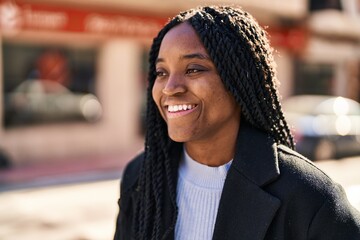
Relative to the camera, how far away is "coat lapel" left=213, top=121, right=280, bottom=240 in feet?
5.39

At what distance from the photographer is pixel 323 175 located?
166cm

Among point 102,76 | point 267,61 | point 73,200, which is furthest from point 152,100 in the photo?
point 102,76

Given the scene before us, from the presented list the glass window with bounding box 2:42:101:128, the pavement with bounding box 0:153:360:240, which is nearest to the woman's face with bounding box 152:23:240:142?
the pavement with bounding box 0:153:360:240

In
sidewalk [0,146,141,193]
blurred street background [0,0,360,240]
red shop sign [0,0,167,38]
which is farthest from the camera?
A: red shop sign [0,0,167,38]

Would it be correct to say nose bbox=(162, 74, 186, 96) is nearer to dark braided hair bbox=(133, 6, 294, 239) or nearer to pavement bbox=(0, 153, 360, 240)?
dark braided hair bbox=(133, 6, 294, 239)

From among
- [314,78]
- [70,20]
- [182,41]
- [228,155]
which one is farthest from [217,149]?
[314,78]

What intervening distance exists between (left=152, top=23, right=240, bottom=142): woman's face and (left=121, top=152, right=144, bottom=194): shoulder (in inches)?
13.1

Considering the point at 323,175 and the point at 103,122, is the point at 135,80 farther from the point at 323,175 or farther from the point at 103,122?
the point at 323,175

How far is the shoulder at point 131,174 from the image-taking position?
2.04 m

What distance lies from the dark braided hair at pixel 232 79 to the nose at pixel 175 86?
140 mm

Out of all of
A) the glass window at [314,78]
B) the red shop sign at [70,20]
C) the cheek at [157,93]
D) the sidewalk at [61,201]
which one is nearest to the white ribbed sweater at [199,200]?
the cheek at [157,93]

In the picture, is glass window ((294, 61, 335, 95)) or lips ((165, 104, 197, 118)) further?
glass window ((294, 61, 335, 95))

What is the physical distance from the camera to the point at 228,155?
185cm

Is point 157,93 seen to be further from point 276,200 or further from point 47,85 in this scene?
point 47,85
